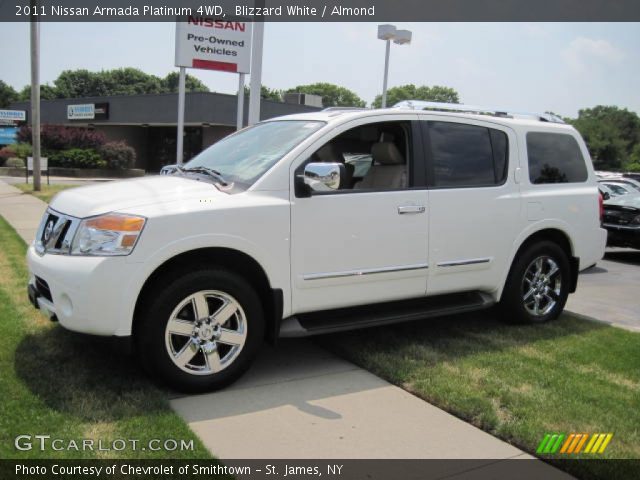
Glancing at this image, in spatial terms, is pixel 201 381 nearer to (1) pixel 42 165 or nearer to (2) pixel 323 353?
(2) pixel 323 353

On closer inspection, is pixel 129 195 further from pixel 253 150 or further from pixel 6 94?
pixel 6 94

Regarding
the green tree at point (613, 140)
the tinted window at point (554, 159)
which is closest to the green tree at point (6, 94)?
the green tree at point (613, 140)

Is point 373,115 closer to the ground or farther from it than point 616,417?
farther from it

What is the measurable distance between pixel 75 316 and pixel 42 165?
17.7 metres

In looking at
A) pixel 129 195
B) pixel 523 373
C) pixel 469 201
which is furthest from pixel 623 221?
pixel 129 195

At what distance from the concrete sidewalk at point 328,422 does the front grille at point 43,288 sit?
3.68 feet

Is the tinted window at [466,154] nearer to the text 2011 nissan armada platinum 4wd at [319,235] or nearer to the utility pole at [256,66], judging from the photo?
the text 2011 nissan armada platinum 4wd at [319,235]

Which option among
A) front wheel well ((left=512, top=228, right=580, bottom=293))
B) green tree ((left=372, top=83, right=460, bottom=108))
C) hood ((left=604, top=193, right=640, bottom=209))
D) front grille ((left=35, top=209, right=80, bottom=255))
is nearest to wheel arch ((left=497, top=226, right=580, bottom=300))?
front wheel well ((left=512, top=228, right=580, bottom=293))

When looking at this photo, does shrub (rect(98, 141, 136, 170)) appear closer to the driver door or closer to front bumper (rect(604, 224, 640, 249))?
front bumper (rect(604, 224, 640, 249))

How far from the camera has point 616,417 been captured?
379 cm

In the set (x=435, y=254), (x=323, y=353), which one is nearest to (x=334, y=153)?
(x=435, y=254)

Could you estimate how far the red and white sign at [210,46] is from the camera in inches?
584

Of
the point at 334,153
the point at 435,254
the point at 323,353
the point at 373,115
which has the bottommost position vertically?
the point at 323,353

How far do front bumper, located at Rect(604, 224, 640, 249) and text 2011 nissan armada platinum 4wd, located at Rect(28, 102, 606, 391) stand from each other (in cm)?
534
